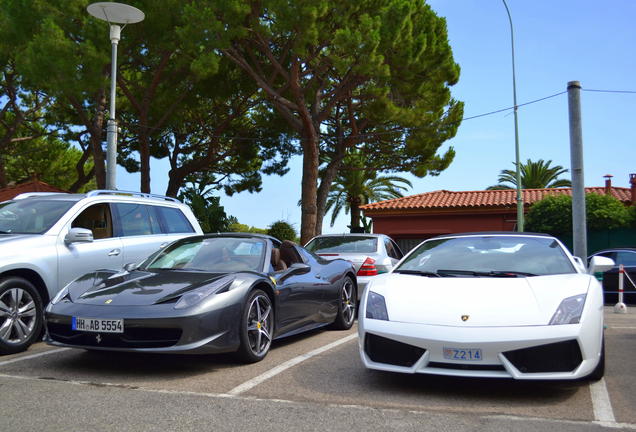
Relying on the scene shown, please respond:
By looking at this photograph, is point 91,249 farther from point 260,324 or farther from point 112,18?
point 112,18

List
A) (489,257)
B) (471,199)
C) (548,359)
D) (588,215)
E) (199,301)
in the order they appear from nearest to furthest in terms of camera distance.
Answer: (548,359)
(199,301)
(489,257)
(588,215)
(471,199)

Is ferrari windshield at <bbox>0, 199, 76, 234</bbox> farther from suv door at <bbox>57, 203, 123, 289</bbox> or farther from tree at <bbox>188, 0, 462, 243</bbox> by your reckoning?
tree at <bbox>188, 0, 462, 243</bbox>

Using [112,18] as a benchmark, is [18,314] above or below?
below

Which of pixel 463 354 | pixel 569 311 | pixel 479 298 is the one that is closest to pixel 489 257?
pixel 479 298

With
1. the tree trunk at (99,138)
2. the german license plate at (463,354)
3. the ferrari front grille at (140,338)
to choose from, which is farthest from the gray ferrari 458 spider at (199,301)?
the tree trunk at (99,138)

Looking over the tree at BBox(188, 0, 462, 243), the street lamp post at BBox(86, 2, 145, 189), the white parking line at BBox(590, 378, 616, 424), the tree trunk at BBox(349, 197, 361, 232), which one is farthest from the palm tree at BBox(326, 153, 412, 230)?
the white parking line at BBox(590, 378, 616, 424)

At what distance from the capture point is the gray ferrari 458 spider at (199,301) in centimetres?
504

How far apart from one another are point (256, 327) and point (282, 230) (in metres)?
22.9

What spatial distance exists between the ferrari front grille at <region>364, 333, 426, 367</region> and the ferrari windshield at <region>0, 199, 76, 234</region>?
4064 millimetres

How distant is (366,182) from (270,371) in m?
31.9

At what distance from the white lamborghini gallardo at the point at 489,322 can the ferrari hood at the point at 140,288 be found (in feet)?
5.25

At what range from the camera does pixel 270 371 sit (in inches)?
211

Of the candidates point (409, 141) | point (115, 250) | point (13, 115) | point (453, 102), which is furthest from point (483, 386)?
point (13, 115)

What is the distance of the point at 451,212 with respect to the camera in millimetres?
31484
